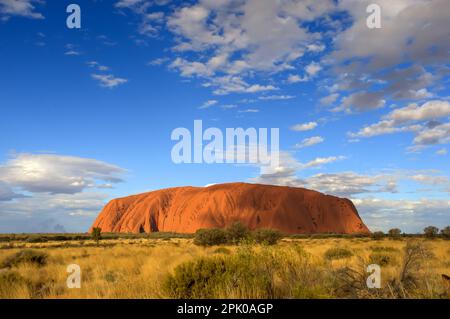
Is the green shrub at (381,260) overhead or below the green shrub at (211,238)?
overhead

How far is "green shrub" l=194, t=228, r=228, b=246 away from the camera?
3577 cm

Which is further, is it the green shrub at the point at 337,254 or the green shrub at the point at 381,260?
the green shrub at the point at 337,254

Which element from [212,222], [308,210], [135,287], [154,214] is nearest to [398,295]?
[135,287]

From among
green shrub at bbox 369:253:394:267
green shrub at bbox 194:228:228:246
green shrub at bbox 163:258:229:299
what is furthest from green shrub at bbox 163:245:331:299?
green shrub at bbox 194:228:228:246

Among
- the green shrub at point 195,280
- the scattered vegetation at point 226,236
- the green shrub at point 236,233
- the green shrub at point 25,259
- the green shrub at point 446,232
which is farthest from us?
the green shrub at point 446,232

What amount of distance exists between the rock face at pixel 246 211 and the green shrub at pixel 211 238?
4804 cm

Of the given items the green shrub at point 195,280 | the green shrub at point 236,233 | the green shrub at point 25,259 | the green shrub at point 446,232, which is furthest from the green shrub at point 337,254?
the green shrub at point 446,232

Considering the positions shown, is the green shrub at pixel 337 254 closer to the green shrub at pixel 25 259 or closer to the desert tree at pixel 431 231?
the green shrub at pixel 25 259

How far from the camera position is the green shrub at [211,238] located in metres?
35.8

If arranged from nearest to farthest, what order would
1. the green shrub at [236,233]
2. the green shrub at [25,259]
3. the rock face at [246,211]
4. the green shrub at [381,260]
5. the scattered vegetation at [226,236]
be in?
1. the green shrub at [381,260]
2. the green shrub at [25,259]
3. the scattered vegetation at [226,236]
4. the green shrub at [236,233]
5. the rock face at [246,211]

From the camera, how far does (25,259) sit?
640 inches

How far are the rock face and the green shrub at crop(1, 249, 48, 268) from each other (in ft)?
227

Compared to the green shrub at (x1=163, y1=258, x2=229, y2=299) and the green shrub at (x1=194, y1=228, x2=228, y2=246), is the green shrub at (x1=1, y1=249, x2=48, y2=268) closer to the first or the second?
the green shrub at (x1=163, y1=258, x2=229, y2=299)
